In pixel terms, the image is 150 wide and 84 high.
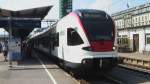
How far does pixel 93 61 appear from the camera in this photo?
16781 millimetres

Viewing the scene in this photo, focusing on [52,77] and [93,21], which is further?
[52,77]

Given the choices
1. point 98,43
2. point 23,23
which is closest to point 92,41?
point 98,43

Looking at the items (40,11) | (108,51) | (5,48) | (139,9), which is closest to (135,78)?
(108,51)

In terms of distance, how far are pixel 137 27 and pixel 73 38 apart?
1751 inches

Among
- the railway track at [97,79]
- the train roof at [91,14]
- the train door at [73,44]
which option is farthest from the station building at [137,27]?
the train roof at [91,14]

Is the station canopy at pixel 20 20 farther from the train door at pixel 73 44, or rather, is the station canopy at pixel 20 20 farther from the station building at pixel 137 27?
the station building at pixel 137 27

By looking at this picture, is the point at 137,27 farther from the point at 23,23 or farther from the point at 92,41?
the point at 92,41

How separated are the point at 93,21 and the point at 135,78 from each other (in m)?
3.22

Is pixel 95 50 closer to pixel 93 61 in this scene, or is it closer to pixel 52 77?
pixel 93 61

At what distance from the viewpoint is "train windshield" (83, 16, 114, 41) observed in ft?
55.8

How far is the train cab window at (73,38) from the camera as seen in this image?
682 inches

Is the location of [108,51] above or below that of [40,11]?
below

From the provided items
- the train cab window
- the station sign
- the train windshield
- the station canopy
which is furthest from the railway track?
the station sign

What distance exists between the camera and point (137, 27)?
201 feet
